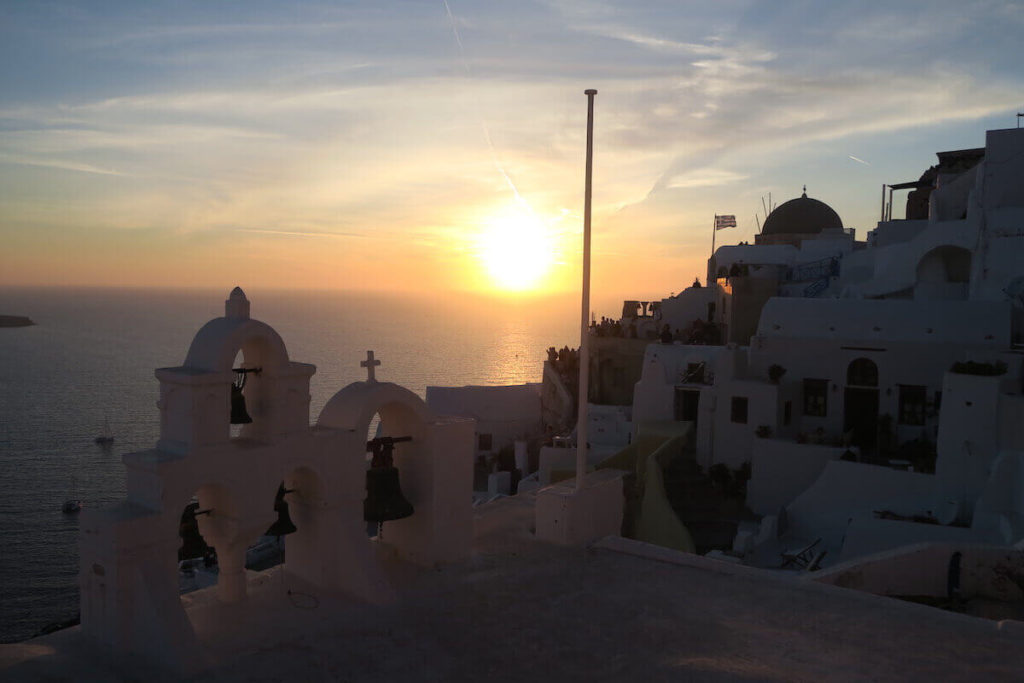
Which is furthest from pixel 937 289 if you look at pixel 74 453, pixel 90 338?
pixel 90 338

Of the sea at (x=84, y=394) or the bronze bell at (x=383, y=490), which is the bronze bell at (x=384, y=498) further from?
the sea at (x=84, y=394)

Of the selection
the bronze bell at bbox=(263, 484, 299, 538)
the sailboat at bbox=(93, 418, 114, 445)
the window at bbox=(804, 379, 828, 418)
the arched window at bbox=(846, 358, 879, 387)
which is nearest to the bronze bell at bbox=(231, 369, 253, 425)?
the bronze bell at bbox=(263, 484, 299, 538)

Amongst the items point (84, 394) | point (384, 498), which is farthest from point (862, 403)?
point (84, 394)

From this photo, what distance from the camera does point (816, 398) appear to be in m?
23.3

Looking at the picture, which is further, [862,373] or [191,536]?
[862,373]

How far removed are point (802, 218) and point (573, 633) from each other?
38251 millimetres

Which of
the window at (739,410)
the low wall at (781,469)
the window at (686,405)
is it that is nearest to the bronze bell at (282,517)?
the low wall at (781,469)

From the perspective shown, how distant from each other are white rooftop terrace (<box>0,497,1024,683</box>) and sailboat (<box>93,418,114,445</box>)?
53.2 metres

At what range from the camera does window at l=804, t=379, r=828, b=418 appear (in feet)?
75.9

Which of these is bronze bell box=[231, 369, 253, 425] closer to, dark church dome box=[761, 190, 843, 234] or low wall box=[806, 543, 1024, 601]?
low wall box=[806, 543, 1024, 601]

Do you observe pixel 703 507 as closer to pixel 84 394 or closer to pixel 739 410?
pixel 739 410

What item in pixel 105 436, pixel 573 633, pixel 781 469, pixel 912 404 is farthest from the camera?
pixel 105 436

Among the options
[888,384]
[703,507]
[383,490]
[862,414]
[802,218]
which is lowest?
[703,507]

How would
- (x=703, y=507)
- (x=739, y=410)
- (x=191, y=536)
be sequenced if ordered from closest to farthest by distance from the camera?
(x=191, y=536), (x=703, y=507), (x=739, y=410)
